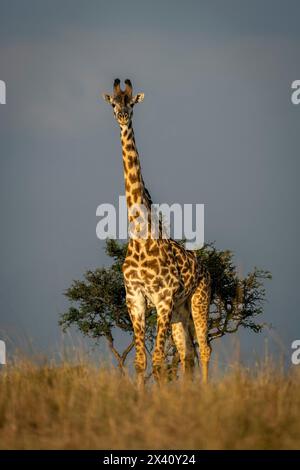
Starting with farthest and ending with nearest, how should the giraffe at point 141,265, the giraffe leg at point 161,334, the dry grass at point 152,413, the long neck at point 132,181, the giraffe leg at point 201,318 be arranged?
the giraffe leg at point 201,318, the long neck at point 132,181, the giraffe at point 141,265, the giraffe leg at point 161,334, the dry grass at point 152,413

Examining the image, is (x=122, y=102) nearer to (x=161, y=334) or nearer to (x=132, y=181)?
(x=132, y=181)

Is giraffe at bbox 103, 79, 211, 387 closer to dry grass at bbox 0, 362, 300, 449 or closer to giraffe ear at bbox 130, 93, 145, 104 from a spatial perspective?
giraffe ear at bbox 130, 93, 145, 104

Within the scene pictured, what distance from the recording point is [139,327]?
18.0 metres

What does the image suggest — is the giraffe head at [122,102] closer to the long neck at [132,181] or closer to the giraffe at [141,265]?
the giraffe at [141,265]

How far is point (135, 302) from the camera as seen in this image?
1816 centimetres

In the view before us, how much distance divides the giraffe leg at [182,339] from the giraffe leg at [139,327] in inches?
104

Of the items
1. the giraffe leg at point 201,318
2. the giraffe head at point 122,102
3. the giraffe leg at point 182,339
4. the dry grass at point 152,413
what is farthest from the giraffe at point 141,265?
the dry grass at point 152,413

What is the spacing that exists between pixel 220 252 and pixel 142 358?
1518cm

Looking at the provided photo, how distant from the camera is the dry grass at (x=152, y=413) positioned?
10914 millimetres

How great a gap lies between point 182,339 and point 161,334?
9.95ft

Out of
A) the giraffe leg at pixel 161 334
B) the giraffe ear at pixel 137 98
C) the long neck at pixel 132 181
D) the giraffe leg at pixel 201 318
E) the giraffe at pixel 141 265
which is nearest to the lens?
the giraffe leg at pixel 161 334

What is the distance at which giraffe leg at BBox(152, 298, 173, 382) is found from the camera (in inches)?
694
